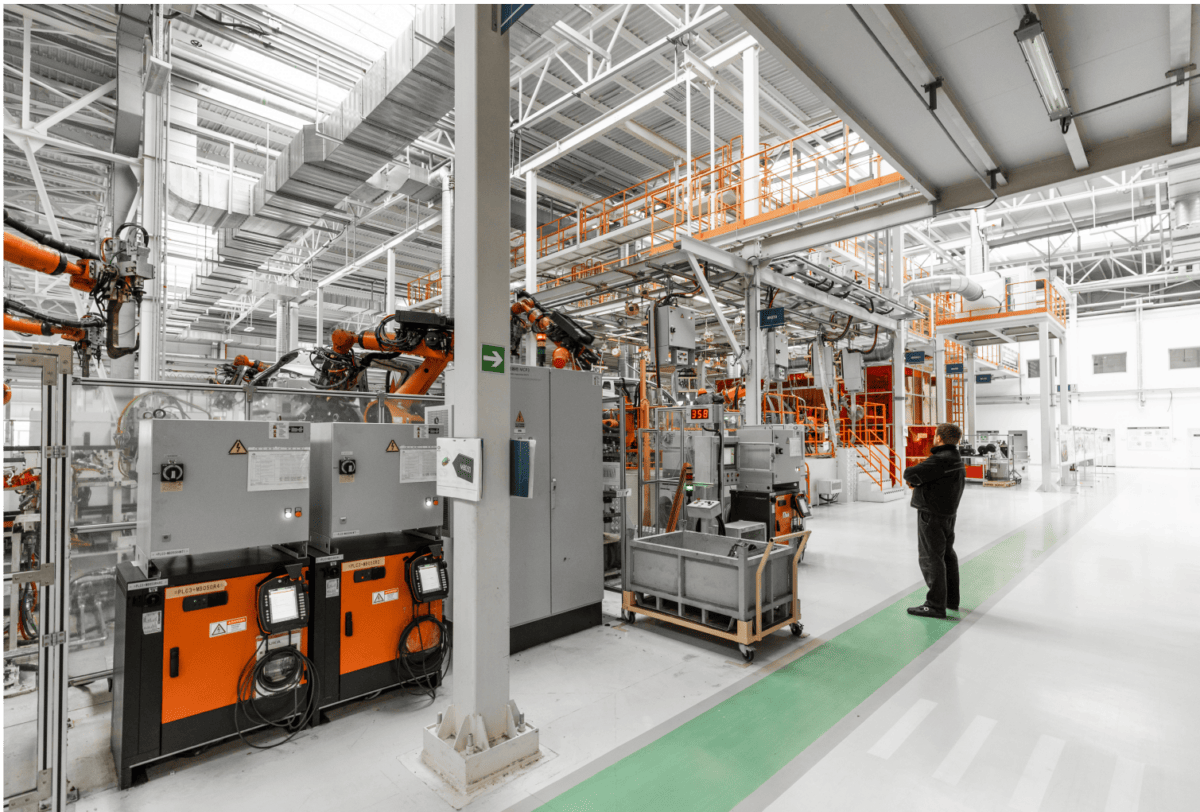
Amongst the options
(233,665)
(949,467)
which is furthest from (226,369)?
(949,467)

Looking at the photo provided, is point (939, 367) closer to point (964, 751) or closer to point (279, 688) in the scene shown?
point (964, 751)

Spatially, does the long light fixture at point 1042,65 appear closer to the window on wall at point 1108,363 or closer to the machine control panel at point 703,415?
the machine control panel at point 703,415

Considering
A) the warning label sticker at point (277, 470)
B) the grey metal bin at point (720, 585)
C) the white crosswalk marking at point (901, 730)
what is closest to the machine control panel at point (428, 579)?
the warning label sticker at point (277, 470)

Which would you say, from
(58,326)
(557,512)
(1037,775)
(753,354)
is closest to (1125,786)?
(1037,775)

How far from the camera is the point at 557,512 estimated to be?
202 inches

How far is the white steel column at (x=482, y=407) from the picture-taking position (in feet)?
10.7

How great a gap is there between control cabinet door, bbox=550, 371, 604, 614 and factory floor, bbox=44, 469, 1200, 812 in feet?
1.51

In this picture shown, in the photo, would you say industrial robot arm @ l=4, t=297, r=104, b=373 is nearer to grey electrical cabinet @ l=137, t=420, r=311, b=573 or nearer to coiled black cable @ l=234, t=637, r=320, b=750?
grey electrical cabinet @ l=137, t=420, r=311, b=573

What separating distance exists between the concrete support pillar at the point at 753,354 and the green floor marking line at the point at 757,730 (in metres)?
4.70

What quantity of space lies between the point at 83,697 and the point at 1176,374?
3166cm

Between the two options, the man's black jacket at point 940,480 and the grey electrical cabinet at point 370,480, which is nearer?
the grey electrical cabinet at point 370,480

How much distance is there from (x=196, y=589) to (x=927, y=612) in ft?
19.5

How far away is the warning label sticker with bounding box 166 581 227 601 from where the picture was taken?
326 centimetres

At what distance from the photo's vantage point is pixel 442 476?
3475 millimetres
